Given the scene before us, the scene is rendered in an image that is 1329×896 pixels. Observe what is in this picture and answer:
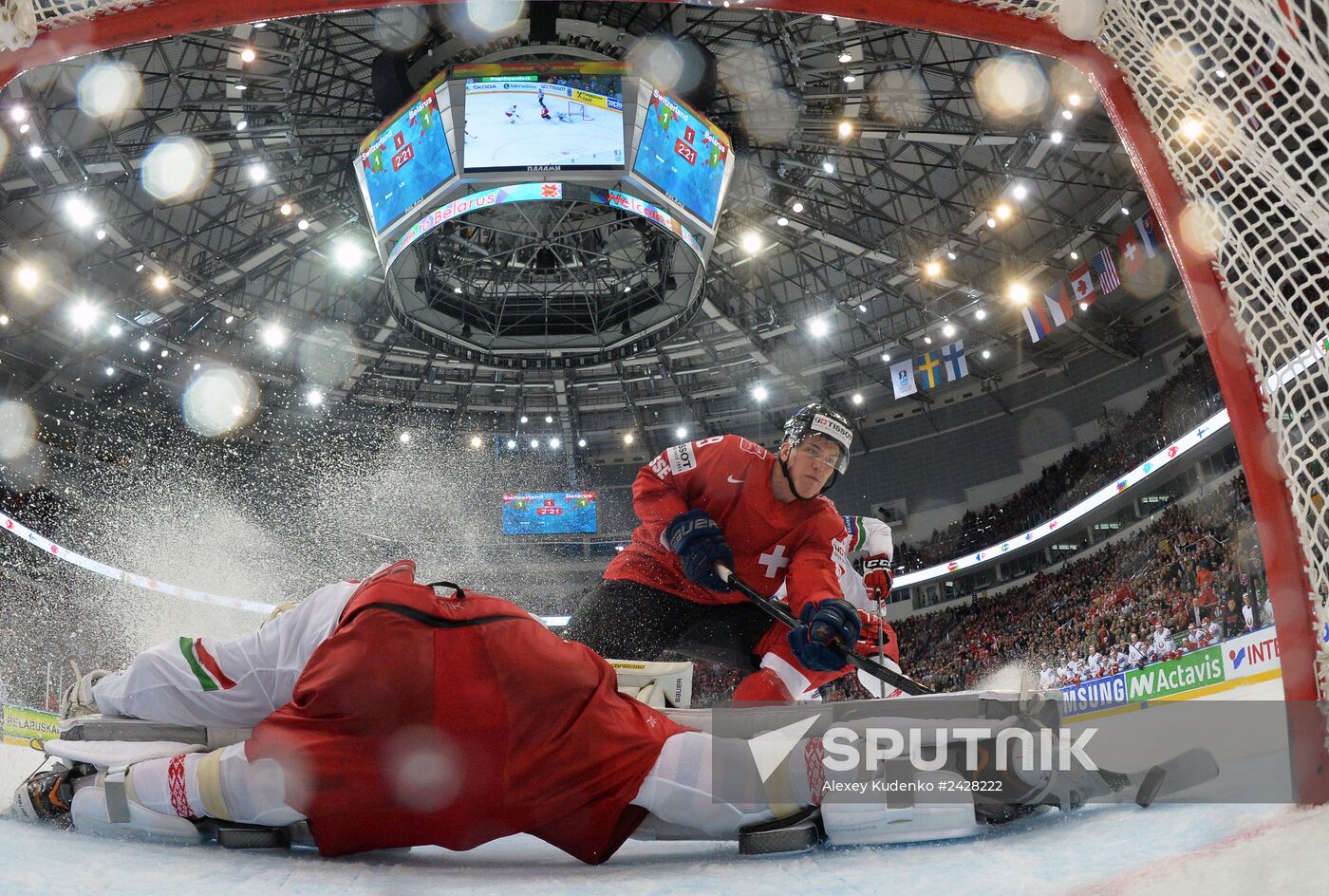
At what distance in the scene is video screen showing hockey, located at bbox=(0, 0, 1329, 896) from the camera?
1.57 meters

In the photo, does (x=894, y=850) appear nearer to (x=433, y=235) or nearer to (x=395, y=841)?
(x=395, y=841)

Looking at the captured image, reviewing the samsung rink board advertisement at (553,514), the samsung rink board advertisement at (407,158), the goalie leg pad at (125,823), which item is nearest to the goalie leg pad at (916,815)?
the goalie leg pad at (125,823)

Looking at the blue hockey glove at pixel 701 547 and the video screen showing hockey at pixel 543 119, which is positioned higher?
the video screen showing hockey at pixel 543 119

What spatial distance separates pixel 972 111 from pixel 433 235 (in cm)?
860

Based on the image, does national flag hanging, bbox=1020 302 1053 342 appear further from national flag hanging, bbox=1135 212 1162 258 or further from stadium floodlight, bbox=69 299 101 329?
stadium floodlight, bbox=69 299 101 329

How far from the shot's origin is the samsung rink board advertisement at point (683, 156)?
10414 mm

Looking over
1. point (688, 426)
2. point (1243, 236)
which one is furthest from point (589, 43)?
point (688, 426)

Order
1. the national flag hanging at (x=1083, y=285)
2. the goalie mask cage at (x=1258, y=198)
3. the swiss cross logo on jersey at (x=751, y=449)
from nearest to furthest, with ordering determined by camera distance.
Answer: the goalie mask cage at (x=1258, y=198) → the swiss cross logo on jersey at (x=751, y=449) → the national flag hanging at (x=1083, y=285)

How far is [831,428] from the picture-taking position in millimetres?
3318

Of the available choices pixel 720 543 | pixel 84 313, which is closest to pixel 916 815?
pixel 720 543

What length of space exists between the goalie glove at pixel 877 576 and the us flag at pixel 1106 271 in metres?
12.1

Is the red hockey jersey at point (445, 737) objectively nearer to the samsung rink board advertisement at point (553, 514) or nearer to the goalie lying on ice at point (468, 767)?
the goalie lying on ice at point (468, 767)

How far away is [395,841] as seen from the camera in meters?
1.76

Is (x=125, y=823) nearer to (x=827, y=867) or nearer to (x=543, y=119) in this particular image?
(x=827, y=867)
